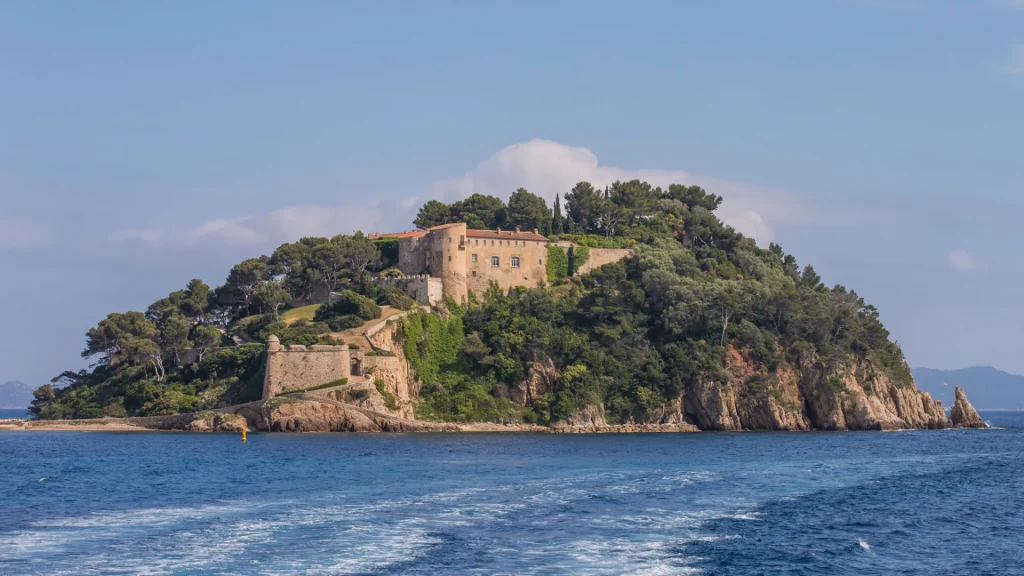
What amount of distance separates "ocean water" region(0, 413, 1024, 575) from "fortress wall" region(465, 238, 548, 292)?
94.4 feet

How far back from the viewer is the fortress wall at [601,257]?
91188 mm

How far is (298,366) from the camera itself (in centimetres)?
7088

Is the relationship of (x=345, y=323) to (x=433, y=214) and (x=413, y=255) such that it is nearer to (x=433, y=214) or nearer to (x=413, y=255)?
(x=413, y=255)

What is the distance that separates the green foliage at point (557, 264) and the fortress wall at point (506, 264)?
0.38 metres

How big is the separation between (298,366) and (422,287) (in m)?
15.3

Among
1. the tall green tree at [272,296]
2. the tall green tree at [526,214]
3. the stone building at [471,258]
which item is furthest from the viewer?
the tall green tree at [526,214]

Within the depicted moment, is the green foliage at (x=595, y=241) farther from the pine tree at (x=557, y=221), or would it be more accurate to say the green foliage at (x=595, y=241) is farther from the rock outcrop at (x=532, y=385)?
the rock outcrop at (x=532, y=385)

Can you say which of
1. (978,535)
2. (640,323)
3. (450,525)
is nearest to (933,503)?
(978,535)

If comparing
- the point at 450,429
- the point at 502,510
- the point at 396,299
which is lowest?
the point at 502,510

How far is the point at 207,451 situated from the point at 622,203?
5515 centimetres

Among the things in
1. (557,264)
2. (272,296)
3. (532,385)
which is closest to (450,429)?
(532,385)

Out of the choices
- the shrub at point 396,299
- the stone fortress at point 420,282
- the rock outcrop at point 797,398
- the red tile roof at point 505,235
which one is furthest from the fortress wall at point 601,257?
the shrub at point 396,299

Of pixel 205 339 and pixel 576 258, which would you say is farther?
pixel 576 258

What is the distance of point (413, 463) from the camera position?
49.0 metres
